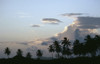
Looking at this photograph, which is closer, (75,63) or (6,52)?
(75,63)

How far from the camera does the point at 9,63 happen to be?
90.6 metres

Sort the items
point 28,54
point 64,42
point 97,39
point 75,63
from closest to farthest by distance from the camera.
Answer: point 75,63 → point 97,39 → point 64,42 → point 28,54

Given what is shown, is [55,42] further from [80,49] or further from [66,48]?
[80,49]

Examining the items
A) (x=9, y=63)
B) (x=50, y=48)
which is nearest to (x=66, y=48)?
(x=50, y=48)

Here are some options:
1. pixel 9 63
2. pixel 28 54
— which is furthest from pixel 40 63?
pixel 28 54

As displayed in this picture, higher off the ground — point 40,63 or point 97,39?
point 97,39

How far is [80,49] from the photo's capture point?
363 ft

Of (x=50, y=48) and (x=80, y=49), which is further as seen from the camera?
(x=50, y=48)

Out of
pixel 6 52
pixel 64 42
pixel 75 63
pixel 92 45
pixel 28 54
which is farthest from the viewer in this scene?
pixel 28 54

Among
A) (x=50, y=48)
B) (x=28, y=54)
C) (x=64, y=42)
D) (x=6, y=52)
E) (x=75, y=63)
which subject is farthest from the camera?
(x=28, y=54)

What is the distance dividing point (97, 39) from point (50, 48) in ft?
121

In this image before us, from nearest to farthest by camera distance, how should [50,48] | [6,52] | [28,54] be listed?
[50,48], [6,52], [28,54]

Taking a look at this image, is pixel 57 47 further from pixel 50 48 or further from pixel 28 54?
pixel 28 54

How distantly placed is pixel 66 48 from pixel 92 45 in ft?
68.5
